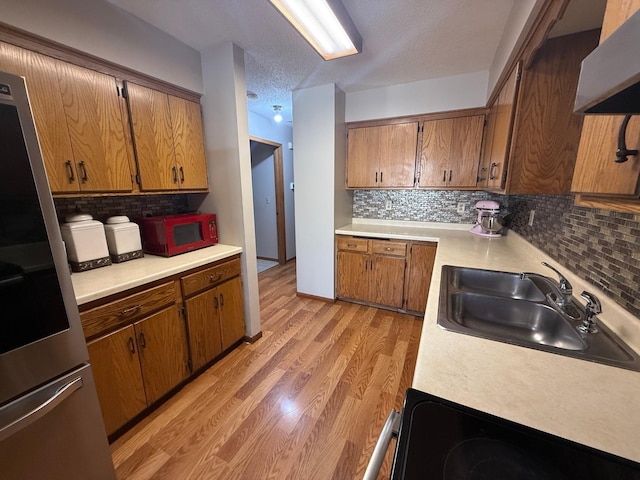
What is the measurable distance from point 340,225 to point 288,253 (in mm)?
1883

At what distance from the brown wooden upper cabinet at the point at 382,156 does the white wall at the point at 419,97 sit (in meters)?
0.15

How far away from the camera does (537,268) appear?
1557 millimetres

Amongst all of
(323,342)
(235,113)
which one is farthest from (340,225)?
(235,113)

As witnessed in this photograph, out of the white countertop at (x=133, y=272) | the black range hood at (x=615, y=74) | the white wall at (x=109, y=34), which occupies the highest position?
the white wall at (x=109, y=34)

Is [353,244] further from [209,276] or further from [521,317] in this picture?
[521,317]

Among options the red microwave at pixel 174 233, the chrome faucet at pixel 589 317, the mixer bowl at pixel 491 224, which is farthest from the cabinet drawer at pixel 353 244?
the chrome faucet at pixel 589 317

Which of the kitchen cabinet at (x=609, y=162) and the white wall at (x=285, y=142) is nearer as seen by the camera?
the kitchen cabinet at (x=609, y=162)

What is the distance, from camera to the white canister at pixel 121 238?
165 centimetres

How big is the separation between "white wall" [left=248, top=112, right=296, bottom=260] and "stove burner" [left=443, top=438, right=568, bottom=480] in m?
3.83

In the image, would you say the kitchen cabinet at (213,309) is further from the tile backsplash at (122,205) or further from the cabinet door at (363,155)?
the cabinet door at (363,155)

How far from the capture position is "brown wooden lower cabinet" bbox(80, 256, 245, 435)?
1312mm

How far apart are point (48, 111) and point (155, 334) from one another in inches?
51.9

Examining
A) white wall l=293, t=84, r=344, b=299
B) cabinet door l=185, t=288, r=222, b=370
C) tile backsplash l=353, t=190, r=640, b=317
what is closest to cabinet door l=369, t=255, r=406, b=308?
white wall l=293, t=84, r=344, b=299

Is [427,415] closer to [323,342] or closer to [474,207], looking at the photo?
[323,342]
